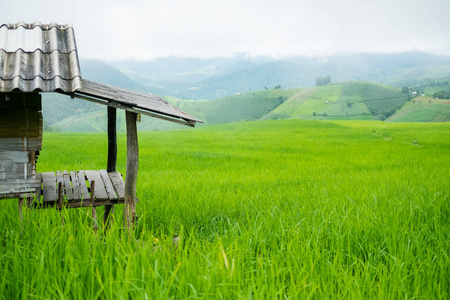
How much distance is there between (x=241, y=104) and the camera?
119 metres

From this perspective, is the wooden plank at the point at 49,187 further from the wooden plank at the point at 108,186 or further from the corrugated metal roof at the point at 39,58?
the corrugated metal roof at the point at 39,58

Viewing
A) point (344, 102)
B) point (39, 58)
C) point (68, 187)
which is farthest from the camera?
point (344, 102)

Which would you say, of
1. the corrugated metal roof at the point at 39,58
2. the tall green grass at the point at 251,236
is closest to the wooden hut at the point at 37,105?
the corrugated metal roof at the point at 39,58

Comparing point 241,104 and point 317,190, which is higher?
point 241,104

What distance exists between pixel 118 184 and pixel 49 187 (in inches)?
34.0

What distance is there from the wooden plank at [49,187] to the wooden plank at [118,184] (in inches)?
28.8

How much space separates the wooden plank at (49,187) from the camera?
466 cm

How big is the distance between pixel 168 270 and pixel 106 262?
454 mm

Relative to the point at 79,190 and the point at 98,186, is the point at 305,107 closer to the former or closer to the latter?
the point at 98,186

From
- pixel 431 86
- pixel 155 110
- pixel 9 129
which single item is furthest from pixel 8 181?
pixel 431 86

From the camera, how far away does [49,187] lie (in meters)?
5.09

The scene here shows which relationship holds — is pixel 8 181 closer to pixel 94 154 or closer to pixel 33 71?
pixel 33 71

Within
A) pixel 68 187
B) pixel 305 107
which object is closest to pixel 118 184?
pixel 68 187

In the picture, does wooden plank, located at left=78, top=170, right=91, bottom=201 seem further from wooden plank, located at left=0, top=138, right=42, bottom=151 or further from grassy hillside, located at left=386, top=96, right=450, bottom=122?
grassy hillside, located at left=386, top=96, right=450, bottom=122
